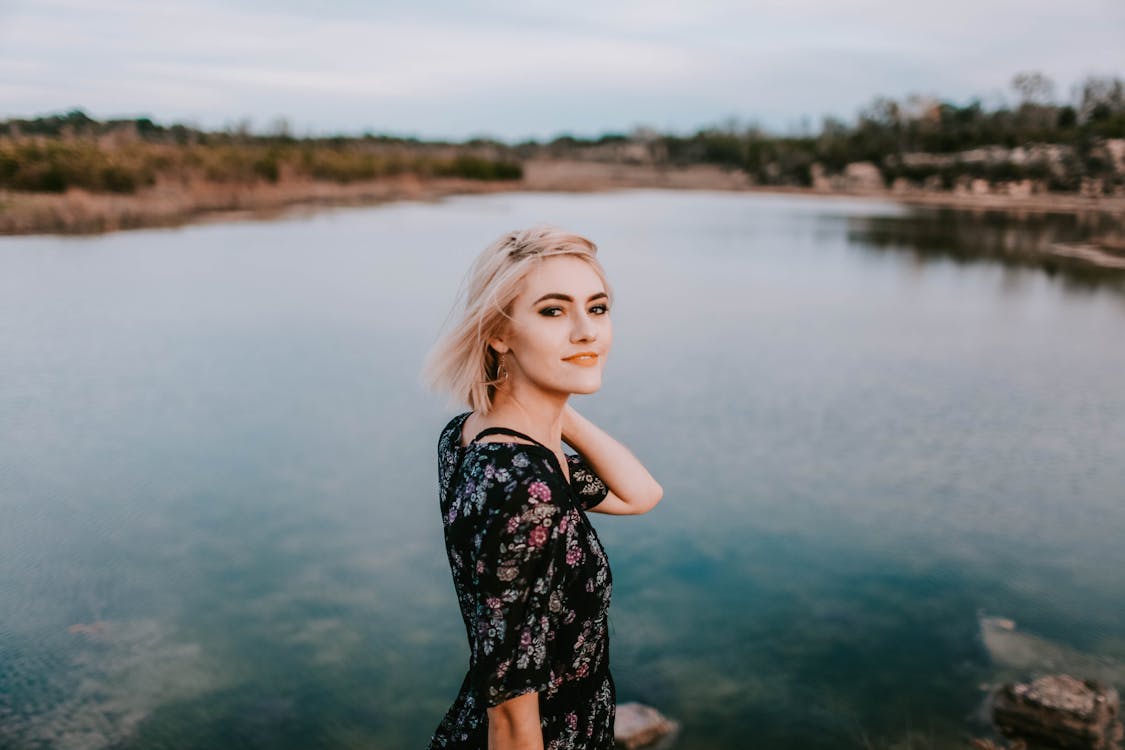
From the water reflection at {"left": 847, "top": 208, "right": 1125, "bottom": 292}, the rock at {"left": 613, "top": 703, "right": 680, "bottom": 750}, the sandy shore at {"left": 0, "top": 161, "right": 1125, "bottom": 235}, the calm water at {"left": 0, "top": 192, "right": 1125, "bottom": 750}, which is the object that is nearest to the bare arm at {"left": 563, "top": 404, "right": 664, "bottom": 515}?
the rock at {"left": 613, "top": 703, "right": 680, "bottom": 750}

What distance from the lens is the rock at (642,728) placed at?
3577mm

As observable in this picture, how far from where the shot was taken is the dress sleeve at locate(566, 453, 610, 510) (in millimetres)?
1755

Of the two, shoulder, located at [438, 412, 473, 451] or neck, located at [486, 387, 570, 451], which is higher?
neck, located at [486, 387, 570, 451]

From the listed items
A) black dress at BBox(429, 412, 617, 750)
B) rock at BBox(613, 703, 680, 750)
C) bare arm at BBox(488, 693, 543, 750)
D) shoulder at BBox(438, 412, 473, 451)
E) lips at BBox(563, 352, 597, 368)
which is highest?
lips at BBox(563, 352, 597, 368)

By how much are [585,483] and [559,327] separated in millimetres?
426

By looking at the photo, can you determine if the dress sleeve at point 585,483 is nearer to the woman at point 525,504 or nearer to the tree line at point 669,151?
the woman at point 525,504

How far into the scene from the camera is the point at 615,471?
177cm

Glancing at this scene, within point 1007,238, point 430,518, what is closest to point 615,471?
point 430,518

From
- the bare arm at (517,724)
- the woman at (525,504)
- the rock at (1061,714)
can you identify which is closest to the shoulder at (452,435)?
the woman at (525,504)

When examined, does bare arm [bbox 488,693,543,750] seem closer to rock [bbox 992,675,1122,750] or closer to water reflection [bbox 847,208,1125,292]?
rock [bbox 992,675,1122,750]

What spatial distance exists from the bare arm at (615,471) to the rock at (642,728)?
2048mm

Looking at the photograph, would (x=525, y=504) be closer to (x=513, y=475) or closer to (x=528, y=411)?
(x=513, y=475)

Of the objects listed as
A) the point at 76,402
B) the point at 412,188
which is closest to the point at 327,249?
the point at 76,402

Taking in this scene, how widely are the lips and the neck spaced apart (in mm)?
70
